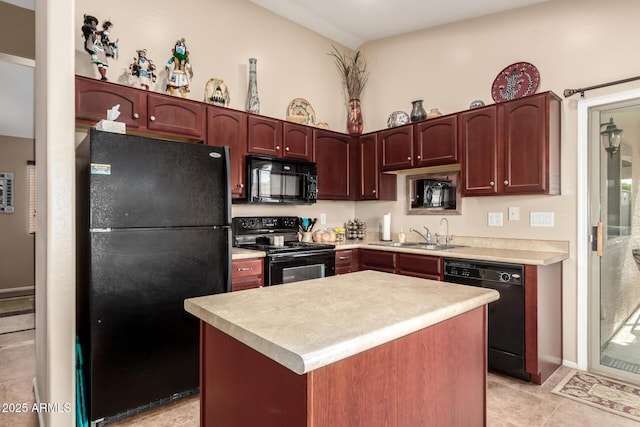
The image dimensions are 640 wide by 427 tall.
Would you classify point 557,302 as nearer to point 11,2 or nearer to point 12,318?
point 11,2

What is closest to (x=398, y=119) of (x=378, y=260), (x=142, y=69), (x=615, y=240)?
(x=378, y=260)

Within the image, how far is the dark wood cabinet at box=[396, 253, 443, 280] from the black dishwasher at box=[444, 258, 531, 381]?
30cm

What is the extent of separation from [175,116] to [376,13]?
2305 mm

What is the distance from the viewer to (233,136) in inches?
121

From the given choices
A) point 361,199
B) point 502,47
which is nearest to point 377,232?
point 361,199

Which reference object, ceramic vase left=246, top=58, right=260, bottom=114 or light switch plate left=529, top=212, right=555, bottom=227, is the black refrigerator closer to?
ceramic vase left=246, top=58, right=260, bottom=114

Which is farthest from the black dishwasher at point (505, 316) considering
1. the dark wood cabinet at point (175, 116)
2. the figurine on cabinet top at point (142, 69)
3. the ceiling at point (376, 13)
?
the figurine on cabinet top at point (142, 69)

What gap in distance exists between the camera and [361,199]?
13.3 feet

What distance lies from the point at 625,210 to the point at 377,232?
228 cm

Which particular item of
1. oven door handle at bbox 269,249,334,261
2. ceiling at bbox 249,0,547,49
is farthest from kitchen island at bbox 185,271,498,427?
ceiling at bbox 249,0,547,49

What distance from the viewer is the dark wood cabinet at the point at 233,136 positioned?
2.93m

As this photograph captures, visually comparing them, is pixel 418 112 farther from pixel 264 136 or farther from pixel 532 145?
pixel 264 136

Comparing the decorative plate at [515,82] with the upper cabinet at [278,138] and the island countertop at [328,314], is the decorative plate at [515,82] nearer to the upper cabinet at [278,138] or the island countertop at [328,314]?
the upper cabinet at [278,138]

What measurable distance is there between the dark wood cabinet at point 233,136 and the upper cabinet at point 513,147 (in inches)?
77.7
